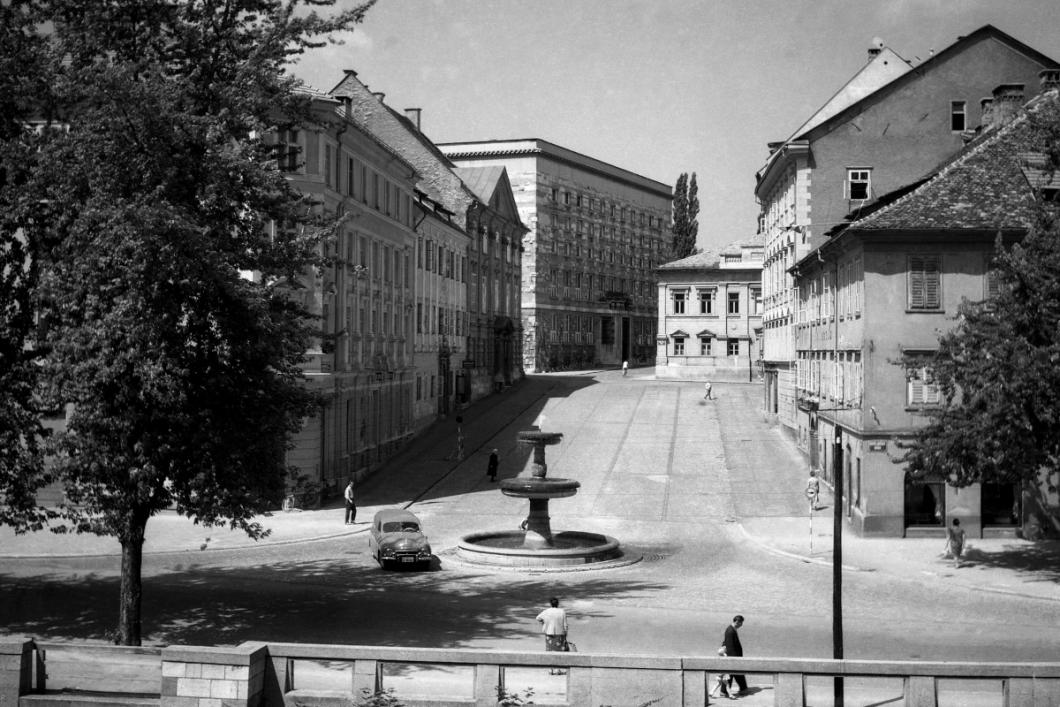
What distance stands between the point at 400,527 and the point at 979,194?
68.2ft

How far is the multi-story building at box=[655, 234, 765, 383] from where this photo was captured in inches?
3428

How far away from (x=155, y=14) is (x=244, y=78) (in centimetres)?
223

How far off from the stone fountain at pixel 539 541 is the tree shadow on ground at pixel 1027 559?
1049 cm

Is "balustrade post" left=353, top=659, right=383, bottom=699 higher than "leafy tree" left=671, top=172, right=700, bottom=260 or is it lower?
lower

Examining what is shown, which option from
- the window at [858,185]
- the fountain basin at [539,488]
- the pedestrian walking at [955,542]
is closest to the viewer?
the pedestrian walking at [955,542]

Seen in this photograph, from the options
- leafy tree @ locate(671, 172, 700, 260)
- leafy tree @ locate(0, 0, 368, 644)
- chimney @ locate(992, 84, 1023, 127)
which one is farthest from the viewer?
leafy tree @ locate(671, 172, 700, 260)

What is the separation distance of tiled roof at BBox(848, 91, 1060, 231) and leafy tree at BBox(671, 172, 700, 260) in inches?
3280

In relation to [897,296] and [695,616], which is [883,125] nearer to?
[897,296]

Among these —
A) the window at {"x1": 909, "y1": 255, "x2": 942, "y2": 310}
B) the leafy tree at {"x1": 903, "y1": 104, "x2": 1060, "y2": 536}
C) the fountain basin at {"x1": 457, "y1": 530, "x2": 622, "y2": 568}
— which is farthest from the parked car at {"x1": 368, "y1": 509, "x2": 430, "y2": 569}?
the window at {"x1": 909, "y1": 255, "x2": 942, "y2": 310}

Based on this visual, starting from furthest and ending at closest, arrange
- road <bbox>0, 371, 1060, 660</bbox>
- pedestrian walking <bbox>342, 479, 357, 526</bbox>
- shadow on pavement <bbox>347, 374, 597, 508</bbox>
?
shadow on pavement <bbox>347, 374, 597, 508</bbox>, pedestrian walking <bbox>342, 479, 357, 526</bbox>, road <bbox>0, 371, 1060, 660</bbox>

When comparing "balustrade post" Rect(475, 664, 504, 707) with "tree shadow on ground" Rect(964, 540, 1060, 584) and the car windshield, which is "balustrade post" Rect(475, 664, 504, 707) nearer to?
the car windshield

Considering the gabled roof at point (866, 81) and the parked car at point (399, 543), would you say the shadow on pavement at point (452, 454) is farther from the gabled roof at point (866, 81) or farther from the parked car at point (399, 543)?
the gabled roof at point (866, 81)

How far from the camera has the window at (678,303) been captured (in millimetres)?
88562

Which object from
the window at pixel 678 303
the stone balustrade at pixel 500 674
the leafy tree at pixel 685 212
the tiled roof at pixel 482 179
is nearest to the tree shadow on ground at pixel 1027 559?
the stone balustrade at pixel 500 674
